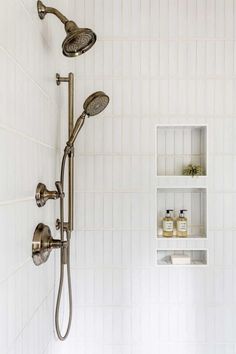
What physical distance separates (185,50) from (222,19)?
0.24 metres

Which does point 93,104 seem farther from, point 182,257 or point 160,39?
point 182,257

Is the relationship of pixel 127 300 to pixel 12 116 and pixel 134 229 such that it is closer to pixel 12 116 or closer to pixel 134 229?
pixel 134 229

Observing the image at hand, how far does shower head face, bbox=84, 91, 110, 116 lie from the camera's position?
57.9 inches

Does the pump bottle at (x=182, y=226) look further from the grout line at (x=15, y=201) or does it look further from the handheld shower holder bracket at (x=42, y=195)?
the grout line at (x=15, y=201)

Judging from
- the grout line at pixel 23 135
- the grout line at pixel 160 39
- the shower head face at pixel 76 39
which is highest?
the grout line at pixel 160 39

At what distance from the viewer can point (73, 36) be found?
3.91ft

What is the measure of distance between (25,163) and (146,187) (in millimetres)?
772

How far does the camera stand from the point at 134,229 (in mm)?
1774

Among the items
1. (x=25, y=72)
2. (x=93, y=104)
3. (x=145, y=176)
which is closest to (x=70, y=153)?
(x=93, y=104)

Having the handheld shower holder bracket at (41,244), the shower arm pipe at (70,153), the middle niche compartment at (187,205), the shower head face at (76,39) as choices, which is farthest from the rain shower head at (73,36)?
the middle niche compartment at (187,205)

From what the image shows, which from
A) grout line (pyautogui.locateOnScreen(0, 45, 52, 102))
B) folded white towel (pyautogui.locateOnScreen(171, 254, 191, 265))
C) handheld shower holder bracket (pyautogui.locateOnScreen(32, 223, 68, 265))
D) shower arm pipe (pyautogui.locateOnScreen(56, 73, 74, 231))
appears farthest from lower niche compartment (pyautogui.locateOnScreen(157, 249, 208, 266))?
grout line (pyautogui.locateOnScreen(0, 45, 52, 102))

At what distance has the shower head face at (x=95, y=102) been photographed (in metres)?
1.47

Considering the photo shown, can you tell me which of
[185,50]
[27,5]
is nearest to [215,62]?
[185,50]

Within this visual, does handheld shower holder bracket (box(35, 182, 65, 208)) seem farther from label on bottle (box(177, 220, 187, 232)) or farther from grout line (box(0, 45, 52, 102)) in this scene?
label on bottle (box(177, 220, 187, 232))
